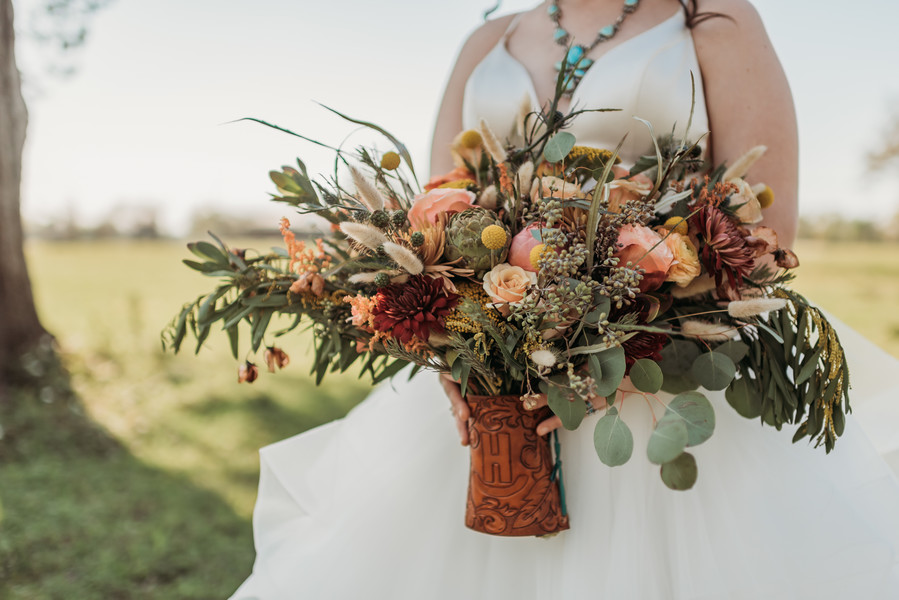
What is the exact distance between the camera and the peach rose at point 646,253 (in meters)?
1.00

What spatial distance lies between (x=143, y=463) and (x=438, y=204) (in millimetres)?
3109

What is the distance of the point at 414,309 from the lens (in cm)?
102

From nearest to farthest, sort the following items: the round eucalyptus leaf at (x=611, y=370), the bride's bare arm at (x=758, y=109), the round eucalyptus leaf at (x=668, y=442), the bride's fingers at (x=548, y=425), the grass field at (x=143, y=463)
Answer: the round eucalyptus leaf at (x=668, y=442)
the round eucalyptus leaf at (x=611, y=370)
the bride's fingers at (x=548, y=425)
the bride's bare arm at (x=758, y=109)
the grass field at (x=143, y=463)

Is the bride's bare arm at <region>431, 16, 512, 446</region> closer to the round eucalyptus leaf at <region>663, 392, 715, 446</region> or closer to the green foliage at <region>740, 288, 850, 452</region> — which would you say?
the green foliage at <region>740, 288, 850, 452</region>

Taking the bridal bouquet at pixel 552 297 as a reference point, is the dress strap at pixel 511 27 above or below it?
above

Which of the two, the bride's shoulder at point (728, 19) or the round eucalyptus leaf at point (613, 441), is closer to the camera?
the round eucalyptus leaf at point (613, 441)

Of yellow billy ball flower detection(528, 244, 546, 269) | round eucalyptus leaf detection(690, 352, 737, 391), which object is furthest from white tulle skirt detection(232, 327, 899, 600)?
yellow billy ball flower detection(528, 244, 546, 269)

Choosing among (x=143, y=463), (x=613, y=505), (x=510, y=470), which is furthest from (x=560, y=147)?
(x=143, y=463)

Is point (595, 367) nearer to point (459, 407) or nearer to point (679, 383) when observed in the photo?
point (679, 383)

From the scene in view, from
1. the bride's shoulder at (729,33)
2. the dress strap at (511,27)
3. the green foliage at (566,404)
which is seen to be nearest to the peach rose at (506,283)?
the green foliage at (566,404)

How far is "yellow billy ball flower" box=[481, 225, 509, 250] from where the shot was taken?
102cm

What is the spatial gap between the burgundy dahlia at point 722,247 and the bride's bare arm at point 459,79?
988mm

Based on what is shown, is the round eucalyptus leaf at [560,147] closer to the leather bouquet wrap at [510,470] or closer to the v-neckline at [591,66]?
the leather bouquet wrap at [510,470]

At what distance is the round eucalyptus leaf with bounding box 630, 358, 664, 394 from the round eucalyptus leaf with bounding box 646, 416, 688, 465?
0.46 ft
